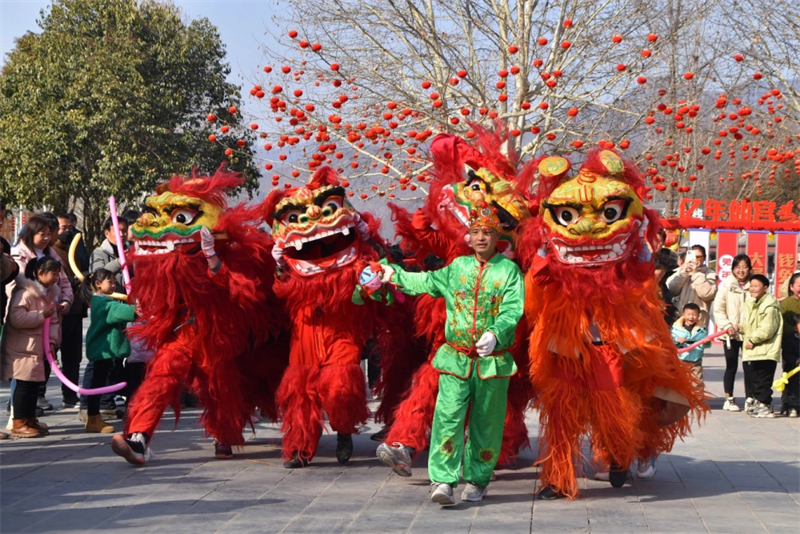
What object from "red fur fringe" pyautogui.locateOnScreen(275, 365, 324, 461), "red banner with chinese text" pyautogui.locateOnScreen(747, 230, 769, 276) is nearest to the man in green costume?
"red fur fringe" pyautogui.locateOnScreen(275, 365, 324, 461)

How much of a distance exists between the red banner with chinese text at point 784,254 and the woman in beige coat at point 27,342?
535 inches

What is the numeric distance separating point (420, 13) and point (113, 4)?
46.5 ft

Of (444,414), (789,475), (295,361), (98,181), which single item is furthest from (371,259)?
(98,181)

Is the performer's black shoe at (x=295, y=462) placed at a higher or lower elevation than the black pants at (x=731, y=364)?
lower

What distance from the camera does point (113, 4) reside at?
75.3 ft

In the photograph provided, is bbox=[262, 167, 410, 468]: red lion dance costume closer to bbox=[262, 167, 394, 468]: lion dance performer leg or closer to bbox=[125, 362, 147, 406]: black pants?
bbox=[262, 167, 394, 468]: lion dance performer leg

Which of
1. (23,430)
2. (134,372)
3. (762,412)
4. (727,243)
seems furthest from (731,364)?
(727,243)

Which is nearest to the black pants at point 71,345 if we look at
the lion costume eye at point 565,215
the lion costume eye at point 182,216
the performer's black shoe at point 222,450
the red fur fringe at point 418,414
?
the performer's black shoe at point 222,450

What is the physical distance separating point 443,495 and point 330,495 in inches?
28.3

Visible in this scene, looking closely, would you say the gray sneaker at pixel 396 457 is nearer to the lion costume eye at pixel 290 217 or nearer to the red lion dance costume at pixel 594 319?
the red lion dance costume at pixel 594 319

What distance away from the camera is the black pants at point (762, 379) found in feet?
30.9

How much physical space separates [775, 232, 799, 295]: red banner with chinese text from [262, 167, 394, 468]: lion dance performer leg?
42.4 feet

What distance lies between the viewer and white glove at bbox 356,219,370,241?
6.40m

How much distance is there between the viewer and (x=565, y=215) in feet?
18.1
